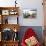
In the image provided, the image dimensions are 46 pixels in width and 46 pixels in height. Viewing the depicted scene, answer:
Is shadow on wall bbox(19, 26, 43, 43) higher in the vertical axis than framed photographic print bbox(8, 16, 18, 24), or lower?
lower

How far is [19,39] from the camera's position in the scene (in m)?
4.30

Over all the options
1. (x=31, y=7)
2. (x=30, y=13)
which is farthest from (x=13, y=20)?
(x=31, y=7)

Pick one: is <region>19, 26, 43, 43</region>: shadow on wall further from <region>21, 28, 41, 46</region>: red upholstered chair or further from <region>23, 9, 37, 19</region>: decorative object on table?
<region>23, 9, 37, 19</region>: decorative object on table

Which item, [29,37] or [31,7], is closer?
[29,37]

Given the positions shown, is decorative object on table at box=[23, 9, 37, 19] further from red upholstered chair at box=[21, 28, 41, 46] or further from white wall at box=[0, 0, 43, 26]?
red upholstered chair at box=[21, 28, 41, 46]

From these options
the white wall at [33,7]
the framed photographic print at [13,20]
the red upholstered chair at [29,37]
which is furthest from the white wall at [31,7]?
the red upholstered chair at [29,37]

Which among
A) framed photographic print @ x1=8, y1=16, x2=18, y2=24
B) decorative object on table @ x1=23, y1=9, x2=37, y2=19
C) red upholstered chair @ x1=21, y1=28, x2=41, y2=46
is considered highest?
decorative object on table @ x1=23, y1=9, x2=37, y2=19

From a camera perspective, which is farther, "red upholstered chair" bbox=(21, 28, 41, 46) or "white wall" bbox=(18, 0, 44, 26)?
"white wall" bbox=(18, 0, 44, 26)

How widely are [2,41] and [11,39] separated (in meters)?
0.26

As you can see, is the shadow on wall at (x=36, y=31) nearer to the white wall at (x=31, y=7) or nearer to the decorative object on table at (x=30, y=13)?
the white wall at (x=31, y=7)

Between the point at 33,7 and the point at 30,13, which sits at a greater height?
the point at 33,7

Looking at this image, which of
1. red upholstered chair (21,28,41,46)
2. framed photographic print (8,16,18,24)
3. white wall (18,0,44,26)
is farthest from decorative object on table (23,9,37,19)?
red upholstered chair (21,28,41,46)

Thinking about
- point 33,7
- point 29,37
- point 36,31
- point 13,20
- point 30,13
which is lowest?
point 29,37

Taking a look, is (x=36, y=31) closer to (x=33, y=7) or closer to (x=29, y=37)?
(x=29, y=37)
